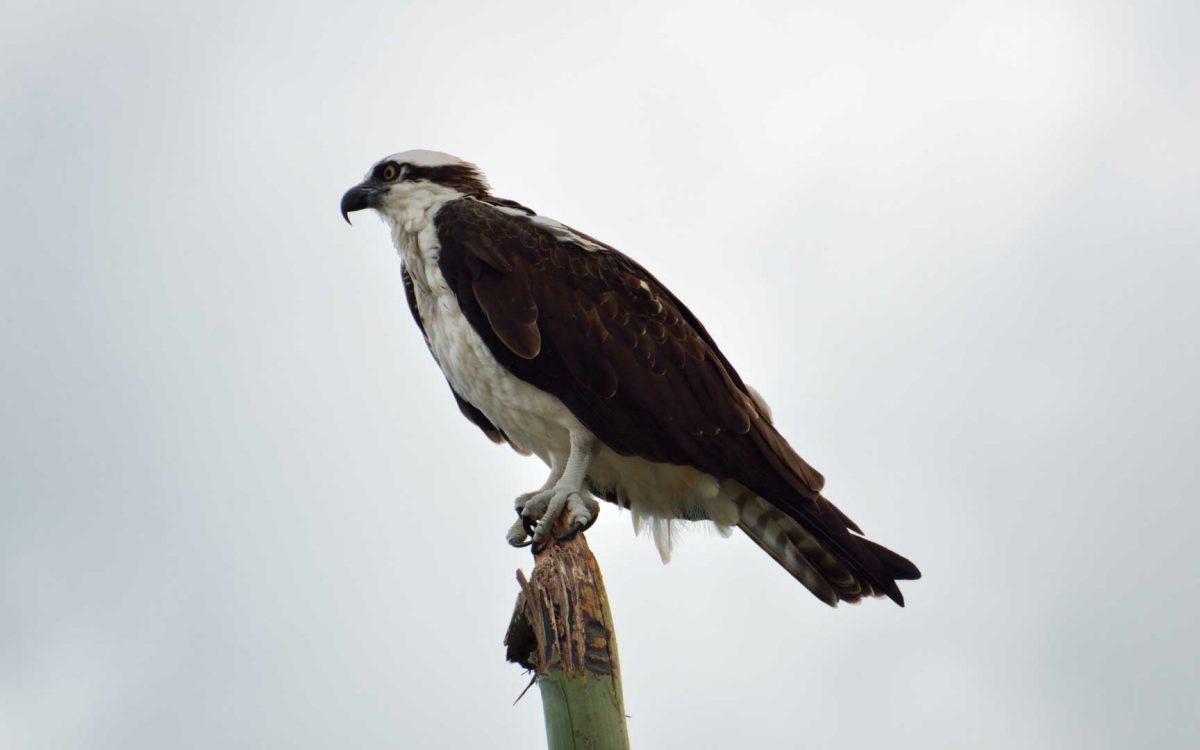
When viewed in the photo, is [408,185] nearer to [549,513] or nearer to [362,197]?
[362,197]

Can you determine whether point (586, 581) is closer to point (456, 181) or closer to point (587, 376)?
point (587, 376)

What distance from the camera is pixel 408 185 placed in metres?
7.54

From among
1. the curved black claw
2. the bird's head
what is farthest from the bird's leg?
the bird's head

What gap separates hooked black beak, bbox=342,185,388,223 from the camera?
754 cm

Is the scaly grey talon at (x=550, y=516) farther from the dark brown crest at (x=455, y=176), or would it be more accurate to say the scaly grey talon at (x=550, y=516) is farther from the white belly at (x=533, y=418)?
the dark brown crest at (x=455, y=176)

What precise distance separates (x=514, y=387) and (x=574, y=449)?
Answer: 432 mm

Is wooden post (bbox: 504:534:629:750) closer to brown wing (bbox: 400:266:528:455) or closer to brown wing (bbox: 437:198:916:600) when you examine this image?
brown wing (bbox: 437:198:916:600)

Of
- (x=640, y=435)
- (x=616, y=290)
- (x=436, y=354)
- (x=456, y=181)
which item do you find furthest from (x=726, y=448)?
(x=456, y=181)

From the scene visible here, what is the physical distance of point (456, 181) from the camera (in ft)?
25.2

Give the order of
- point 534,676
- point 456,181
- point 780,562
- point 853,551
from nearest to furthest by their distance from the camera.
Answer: point 534,676 → point 853,551 → point 780,562 → point 456,181

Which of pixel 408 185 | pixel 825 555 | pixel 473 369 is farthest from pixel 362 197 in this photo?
pixel 825 555

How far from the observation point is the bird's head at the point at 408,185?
7.48m

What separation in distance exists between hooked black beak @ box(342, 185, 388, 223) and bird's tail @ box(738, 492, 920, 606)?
255 centimetres

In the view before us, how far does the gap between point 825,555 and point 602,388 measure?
142 cm
